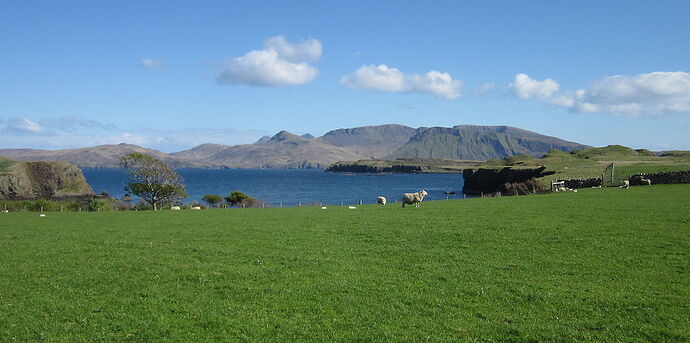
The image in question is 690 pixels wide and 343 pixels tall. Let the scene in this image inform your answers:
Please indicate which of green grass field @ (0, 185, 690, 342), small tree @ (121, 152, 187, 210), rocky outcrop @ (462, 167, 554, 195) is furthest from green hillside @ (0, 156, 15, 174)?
rocky outcrop @ (462, 167, 554, 195)

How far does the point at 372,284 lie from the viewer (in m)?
15.8

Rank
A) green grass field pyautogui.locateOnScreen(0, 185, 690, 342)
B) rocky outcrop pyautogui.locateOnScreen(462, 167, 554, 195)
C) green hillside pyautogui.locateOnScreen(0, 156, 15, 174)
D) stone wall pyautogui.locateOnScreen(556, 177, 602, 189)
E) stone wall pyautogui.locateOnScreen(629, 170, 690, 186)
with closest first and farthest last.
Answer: green grass field pyautogui.locateOnScreen(0, 185, 690, 342)
stone wall pyautogui.locateOnScreen(629, 170, 690, 186)
stone wall pyautogui.locateOnScreen(556, 177, 602, 189)
rocky outcrop pyautogui.locateOnScreen(462, 167, 554, 195)
green hillside pyautogui.locateOnScreen(0, 156, 15, 174)

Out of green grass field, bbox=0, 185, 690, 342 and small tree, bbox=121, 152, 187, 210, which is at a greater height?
small tree, bbox=121, 152, 187, 210

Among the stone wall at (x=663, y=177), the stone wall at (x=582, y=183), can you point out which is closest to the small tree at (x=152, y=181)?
the stone wall at (x=582, y=183)

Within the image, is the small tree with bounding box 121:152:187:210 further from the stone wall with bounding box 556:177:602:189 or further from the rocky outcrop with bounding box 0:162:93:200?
the stone wall with bounding box 556:177:602:189

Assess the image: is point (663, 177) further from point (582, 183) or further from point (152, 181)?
point (152, 181)

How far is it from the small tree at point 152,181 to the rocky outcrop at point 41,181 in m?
57.4

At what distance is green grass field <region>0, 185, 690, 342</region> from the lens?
11.9 m

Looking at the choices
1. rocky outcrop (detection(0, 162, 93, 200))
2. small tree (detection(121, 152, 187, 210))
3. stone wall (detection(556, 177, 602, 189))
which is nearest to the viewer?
small tree (detection(121, 152, 187, 210))

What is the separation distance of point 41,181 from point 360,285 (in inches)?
5286

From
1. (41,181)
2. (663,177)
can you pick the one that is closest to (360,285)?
(663,177)

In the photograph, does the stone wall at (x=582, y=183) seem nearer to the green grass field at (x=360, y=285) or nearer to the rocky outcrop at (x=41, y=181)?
the green grass field at (x=360, y=285)

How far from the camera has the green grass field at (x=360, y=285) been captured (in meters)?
11.9

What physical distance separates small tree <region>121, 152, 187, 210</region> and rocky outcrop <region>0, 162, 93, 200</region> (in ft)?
188
